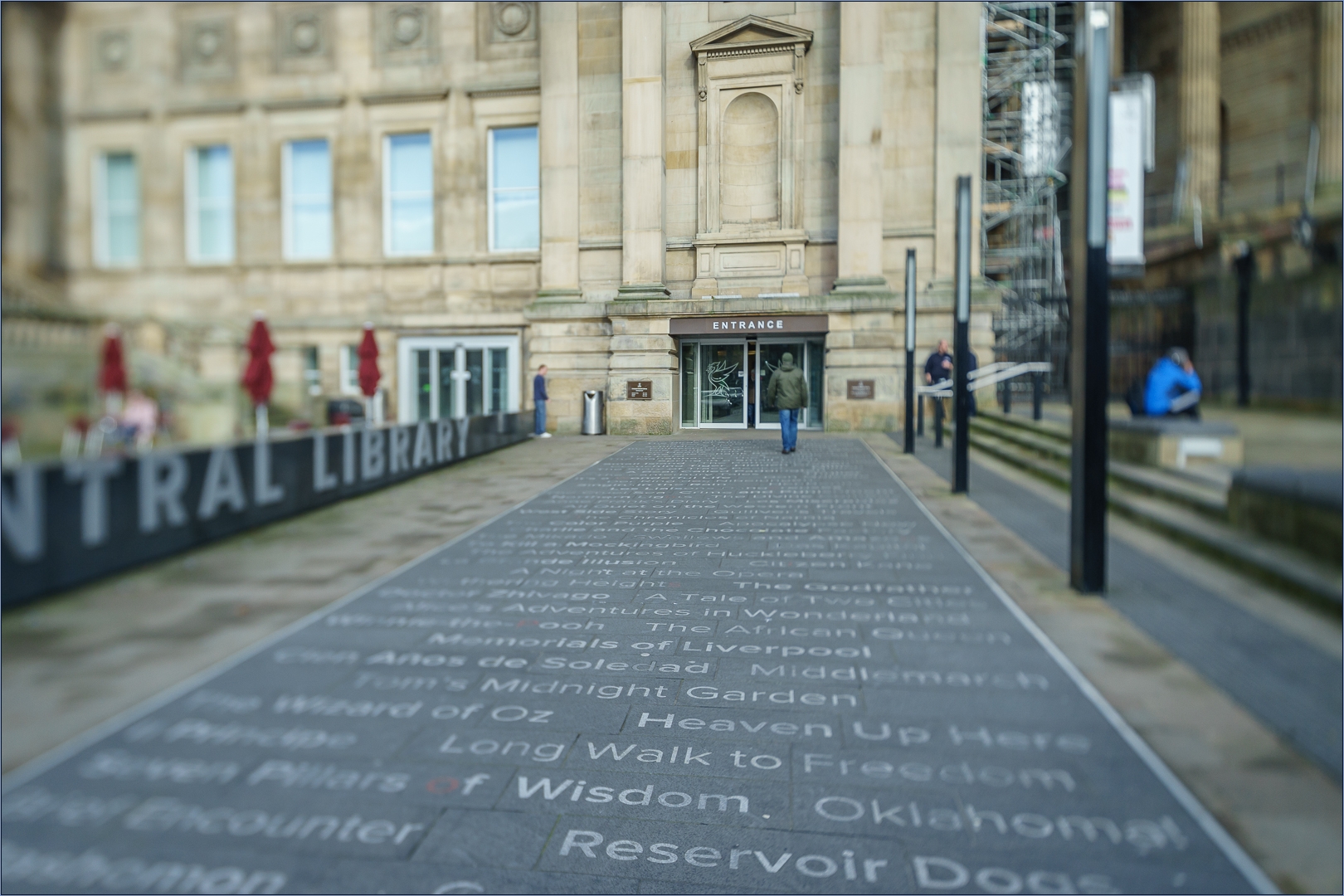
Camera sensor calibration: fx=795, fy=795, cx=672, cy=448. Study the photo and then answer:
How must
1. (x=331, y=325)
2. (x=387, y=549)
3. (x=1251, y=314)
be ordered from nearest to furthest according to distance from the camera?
(x=331, y=325), (x=1251, y=314), (x=387, y=549)

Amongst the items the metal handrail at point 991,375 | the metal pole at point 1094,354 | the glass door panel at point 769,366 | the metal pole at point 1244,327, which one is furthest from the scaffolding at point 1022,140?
the metal pole at point 1244,327

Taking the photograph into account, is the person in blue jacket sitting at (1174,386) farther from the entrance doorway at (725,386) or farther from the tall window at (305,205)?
the tall window at (305,205)

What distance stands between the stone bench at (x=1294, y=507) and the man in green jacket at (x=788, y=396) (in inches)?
281

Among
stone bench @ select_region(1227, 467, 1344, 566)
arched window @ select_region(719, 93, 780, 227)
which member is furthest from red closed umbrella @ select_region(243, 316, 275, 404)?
arched window @ select_region(719, 93, 780, 227)

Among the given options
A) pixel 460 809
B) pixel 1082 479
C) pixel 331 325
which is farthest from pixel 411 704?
pixel 1082 479

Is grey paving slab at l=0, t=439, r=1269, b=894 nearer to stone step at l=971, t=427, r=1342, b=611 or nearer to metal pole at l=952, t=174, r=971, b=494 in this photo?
stone step at l=971, t=427, r=1342, b=611

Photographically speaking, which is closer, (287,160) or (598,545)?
(287,160)

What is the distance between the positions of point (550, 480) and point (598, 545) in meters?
2.83

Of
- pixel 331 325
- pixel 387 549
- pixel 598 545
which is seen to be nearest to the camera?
pixel 331 325

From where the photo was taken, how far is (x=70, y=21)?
1.72m

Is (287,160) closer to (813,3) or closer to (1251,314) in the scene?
(1251,314)

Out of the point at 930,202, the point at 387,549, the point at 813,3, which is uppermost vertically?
the point at 813,3

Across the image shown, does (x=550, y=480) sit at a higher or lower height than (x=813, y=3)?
lower

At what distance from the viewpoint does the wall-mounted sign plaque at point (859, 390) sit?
16.8 meters
